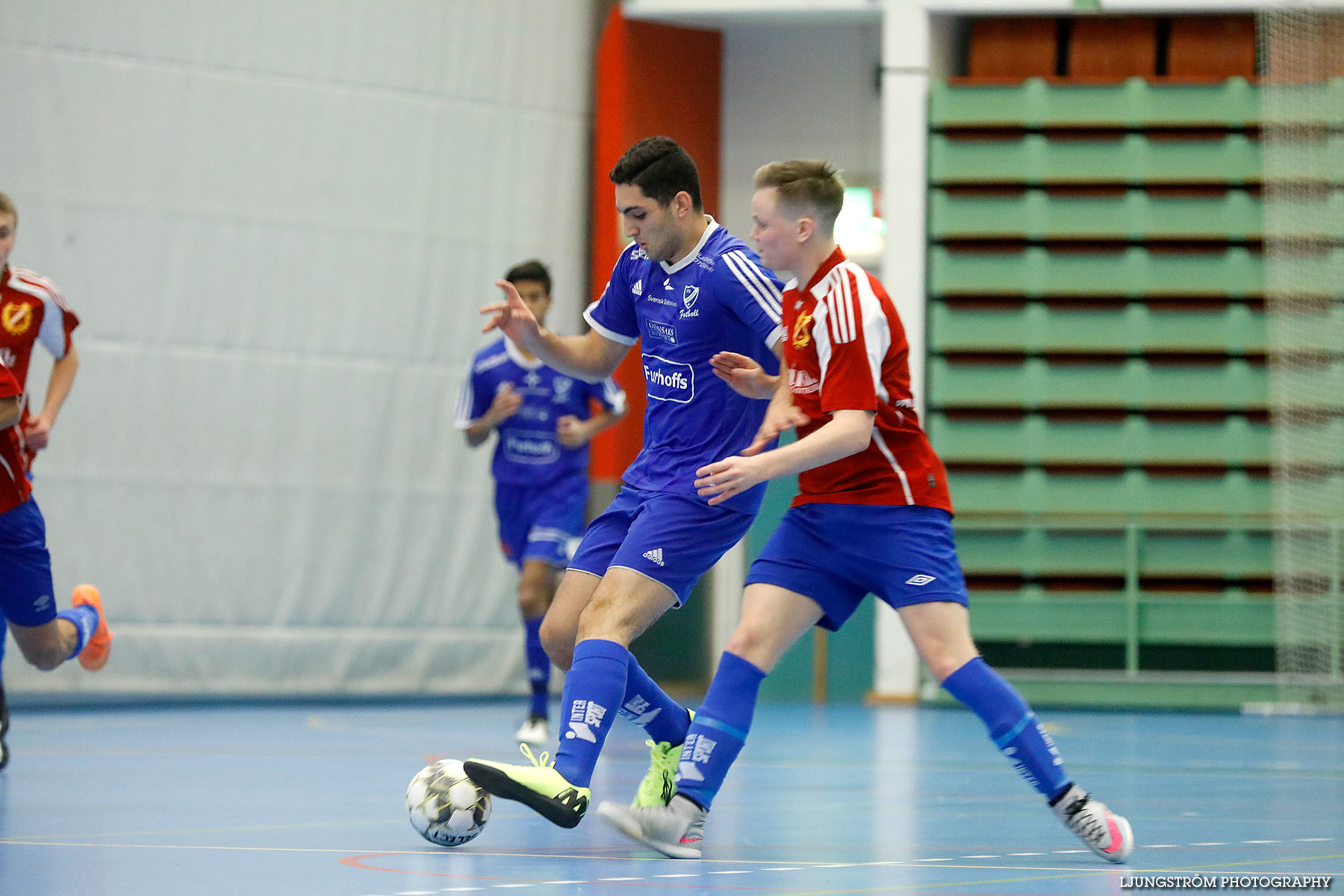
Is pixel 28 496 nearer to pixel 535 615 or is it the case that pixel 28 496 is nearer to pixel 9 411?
pixel 9 411

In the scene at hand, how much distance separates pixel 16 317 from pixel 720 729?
11.4 feet

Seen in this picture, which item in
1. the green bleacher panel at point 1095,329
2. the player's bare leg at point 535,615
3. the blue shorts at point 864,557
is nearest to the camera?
the blue shorts at point 864,557

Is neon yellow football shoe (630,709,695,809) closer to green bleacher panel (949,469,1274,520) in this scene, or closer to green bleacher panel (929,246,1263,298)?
green bleacher panel (949,469,1274,520)

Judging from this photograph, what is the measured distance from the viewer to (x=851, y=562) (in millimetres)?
4371

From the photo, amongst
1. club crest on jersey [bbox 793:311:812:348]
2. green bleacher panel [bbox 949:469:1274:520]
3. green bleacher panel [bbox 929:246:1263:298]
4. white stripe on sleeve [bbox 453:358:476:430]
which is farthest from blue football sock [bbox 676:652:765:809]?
green bleacher panel [bbox 929:246:1263:298]

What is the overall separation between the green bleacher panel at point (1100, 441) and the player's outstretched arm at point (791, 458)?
7.52 m

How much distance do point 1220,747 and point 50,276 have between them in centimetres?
724

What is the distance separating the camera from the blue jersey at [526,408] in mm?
8969

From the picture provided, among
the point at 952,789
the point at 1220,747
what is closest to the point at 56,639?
the point at 952,789

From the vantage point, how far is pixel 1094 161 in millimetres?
11695

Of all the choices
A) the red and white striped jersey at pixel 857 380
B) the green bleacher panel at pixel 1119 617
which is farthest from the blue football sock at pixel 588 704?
the green bleacher panel at pixel 1119 617

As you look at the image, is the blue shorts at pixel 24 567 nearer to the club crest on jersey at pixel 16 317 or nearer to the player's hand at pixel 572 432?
the club crest on jersey at pixel 16 317

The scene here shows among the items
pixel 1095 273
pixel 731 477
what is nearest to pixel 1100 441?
pixel 1095 273

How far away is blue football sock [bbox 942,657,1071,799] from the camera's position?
4273 mm
